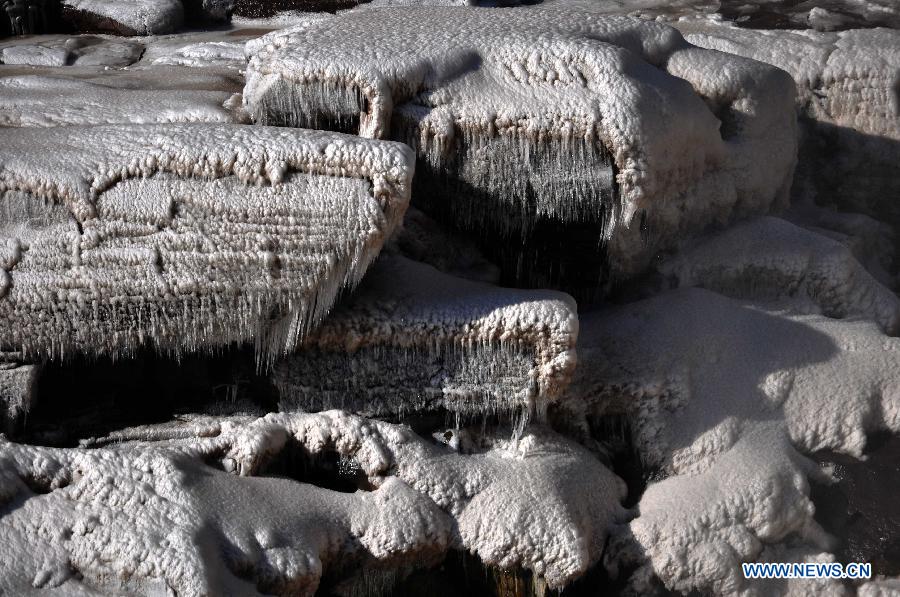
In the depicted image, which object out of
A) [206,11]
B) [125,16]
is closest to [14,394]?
[125,16]

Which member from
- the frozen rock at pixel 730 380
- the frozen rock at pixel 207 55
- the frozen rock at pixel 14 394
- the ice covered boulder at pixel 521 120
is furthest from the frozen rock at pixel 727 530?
the frozen rock at pixel 207 55

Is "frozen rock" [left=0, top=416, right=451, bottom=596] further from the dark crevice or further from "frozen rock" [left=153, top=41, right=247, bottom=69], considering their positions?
"frozen rock" [left=153, top=41, right=247, bottom=69]

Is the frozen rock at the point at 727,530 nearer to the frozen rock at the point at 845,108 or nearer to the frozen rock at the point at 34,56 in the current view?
the frozen rock at the point at 845,108

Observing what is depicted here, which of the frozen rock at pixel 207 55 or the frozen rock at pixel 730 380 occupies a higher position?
the frozen rock at pixel 207 55

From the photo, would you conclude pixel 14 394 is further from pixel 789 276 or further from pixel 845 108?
pixel 845 108

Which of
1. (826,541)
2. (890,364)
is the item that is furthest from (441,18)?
(826,541)
